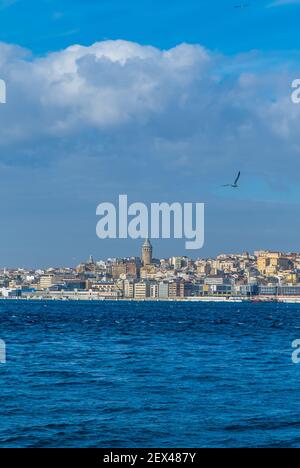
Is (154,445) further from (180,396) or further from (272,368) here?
(272,368)

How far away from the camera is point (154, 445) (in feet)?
62.4

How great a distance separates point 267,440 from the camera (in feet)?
64.3

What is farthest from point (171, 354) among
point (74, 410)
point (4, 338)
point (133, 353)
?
point (74, 410)

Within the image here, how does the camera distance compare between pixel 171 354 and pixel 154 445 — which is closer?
pixel 154 445

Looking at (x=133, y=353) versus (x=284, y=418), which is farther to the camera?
(x=133, y=353)

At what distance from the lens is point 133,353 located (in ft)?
137

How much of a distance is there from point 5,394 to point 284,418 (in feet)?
29.1

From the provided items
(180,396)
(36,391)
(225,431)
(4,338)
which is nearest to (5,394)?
(36,391)
